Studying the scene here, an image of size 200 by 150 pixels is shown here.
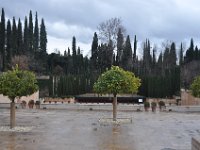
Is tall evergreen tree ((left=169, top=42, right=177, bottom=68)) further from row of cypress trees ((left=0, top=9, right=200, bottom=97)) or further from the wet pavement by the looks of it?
the wet pavement

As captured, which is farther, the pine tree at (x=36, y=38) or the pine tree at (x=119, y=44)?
the pine tree at (x=36, y=38)

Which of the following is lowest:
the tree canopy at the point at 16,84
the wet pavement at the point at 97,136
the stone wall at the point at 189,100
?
the wet pavement at the point at 97,136

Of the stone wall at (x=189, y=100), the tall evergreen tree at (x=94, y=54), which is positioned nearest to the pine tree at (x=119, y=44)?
the tall evergreen tree at (x=94, y=54)

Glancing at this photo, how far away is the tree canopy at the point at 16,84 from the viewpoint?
17828mm

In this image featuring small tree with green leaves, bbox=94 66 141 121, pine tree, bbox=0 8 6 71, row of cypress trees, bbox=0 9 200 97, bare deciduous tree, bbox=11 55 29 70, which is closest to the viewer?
small tree with green leaves, bbox=94 66 141 121

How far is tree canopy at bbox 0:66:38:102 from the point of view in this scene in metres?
17.8

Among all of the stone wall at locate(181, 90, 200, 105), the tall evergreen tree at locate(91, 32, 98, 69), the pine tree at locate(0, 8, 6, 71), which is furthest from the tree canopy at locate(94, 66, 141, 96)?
the tall evergreen tree at locate(91, 32, 98, 69)

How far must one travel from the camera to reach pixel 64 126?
20.1m

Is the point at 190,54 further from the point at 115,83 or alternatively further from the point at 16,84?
the point at 16,84

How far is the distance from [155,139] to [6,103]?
2099 cm

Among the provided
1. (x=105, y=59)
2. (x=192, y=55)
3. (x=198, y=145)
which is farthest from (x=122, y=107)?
(x=192, y=55)

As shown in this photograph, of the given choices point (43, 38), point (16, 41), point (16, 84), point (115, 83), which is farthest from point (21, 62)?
point (16, 84)

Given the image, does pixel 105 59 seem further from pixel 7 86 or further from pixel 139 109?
pixel 7 86

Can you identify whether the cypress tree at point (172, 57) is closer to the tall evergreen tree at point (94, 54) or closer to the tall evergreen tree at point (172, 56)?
the tall evergreen tree at point (172, 56)
